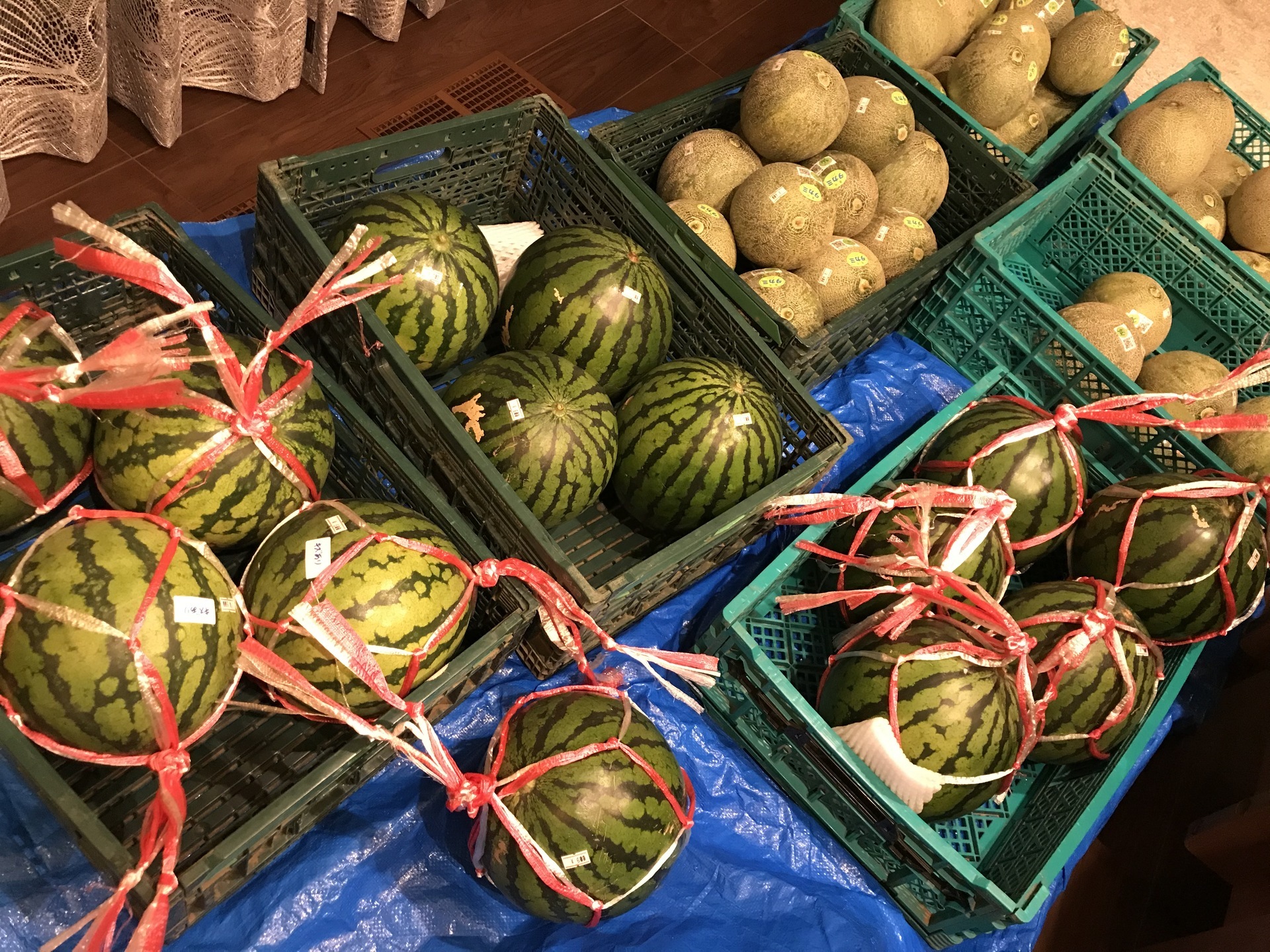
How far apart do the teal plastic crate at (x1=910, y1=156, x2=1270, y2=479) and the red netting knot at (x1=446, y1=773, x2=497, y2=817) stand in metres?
1.57

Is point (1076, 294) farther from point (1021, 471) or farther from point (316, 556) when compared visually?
point (316, 556)

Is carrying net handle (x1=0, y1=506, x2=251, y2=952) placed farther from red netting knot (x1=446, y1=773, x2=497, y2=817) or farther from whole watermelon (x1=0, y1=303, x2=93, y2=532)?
red netting knot (x1=446, y1=773, x2=497, y2=817)

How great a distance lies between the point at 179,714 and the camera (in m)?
1.21

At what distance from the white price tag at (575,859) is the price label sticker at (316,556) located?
20.3 inches

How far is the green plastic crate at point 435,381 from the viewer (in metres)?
1.61

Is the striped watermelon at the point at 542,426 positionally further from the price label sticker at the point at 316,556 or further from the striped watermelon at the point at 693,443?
the price label sticker at the point at 316,556

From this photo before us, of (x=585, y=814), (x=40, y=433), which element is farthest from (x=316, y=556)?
(x=585, y=814)

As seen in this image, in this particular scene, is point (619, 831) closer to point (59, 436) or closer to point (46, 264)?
point (59, 436)

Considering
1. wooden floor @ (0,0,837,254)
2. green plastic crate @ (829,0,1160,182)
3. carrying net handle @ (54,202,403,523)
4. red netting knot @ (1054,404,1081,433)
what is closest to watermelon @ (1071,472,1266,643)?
red netting knot @ (1054,404,1081,433)

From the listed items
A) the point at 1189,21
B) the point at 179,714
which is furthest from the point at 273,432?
the point at 1189,21

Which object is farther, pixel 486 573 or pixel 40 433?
pixel 486 573

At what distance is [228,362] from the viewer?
1.29m

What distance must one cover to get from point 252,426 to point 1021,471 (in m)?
1.37

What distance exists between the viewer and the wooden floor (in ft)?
8.41
